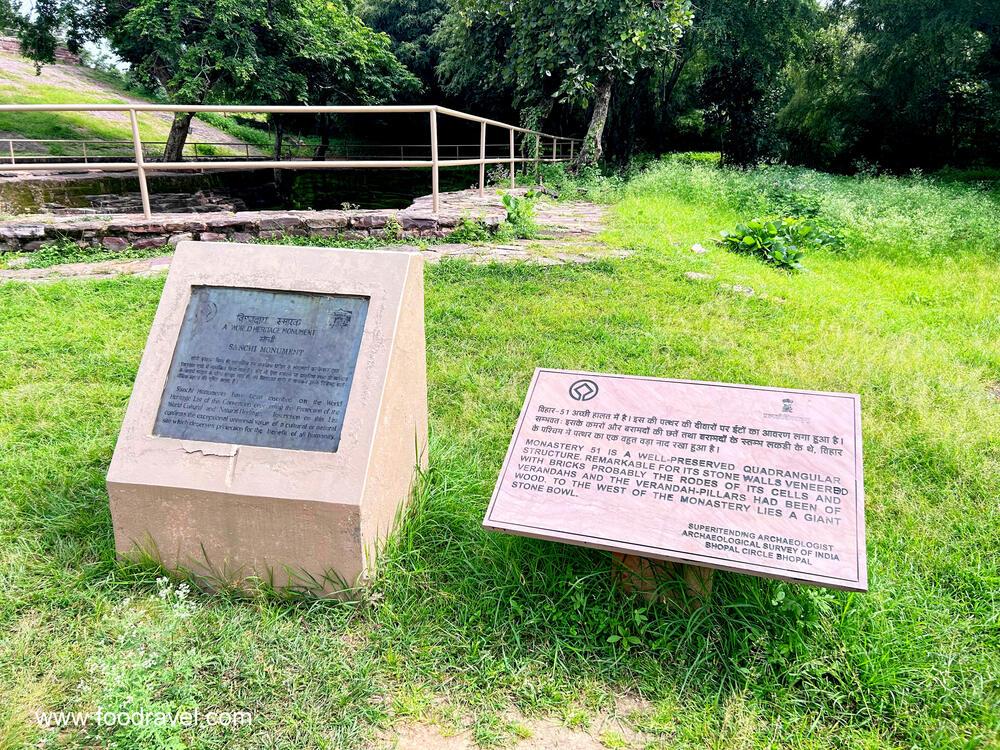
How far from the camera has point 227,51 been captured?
20125mm

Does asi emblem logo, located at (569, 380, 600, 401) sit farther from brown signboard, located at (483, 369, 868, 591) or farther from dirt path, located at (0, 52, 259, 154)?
dirt path, located at (0, 52, 259, 154)

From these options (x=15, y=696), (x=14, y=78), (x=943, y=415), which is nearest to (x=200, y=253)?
(x=15, y=696)

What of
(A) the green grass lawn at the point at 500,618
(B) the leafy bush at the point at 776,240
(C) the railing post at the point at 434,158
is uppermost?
(C) the railing post at the point at 434,158

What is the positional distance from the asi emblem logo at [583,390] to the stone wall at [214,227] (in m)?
4.98

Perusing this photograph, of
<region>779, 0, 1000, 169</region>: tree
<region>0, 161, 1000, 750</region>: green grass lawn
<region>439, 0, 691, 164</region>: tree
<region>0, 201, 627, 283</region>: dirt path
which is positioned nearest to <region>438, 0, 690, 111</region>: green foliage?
<region>439, 0, 691, 164</region>: tree

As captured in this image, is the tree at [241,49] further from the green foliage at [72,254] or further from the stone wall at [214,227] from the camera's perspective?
the green foliage at [72,254]

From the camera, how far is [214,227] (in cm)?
718

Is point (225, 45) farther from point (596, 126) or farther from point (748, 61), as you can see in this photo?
point (748, 61)

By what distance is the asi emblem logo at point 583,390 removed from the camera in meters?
2.75

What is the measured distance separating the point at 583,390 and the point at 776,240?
5.35 metres

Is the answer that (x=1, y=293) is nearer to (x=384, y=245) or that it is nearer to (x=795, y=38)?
(x=384, y=245)

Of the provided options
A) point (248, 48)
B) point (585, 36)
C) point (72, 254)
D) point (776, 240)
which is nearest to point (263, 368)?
point (72, 254)

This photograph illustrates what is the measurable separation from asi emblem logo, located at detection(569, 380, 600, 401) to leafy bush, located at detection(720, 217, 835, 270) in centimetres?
496

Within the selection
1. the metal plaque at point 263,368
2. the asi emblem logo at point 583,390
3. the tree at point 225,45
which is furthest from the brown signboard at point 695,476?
the tree at point 225,45
